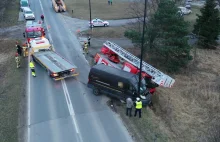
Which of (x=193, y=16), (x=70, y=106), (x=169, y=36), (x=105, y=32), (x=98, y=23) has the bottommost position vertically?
(x=70, y=106)

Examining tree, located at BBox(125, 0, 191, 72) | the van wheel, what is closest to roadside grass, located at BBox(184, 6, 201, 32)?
Result: tree, located at BBox(125, 0, 191, 72)

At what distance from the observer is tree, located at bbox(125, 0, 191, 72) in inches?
981

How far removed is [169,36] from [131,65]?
5.33 metres

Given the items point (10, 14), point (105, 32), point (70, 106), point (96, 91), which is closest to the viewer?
point (70, 106)

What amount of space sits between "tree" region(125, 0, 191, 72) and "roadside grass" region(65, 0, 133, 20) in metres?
20.4

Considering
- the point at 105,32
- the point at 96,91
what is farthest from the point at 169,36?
the point at 105,32

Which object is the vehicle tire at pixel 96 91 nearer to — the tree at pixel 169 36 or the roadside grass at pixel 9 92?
the roadside grass at pixel 9 92

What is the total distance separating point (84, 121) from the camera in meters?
16.5

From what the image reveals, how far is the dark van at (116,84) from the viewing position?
58.6 ft

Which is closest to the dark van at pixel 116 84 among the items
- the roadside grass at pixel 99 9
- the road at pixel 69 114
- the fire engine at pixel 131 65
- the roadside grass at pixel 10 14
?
the road at pixel 69 114

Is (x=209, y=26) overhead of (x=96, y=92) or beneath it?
overhead

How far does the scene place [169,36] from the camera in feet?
83.1

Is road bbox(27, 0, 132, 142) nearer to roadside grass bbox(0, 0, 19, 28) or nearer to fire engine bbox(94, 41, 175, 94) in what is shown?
fire engine bbox(94, 41, 175, 94)

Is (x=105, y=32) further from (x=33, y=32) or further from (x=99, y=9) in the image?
(x=99, y=9)
